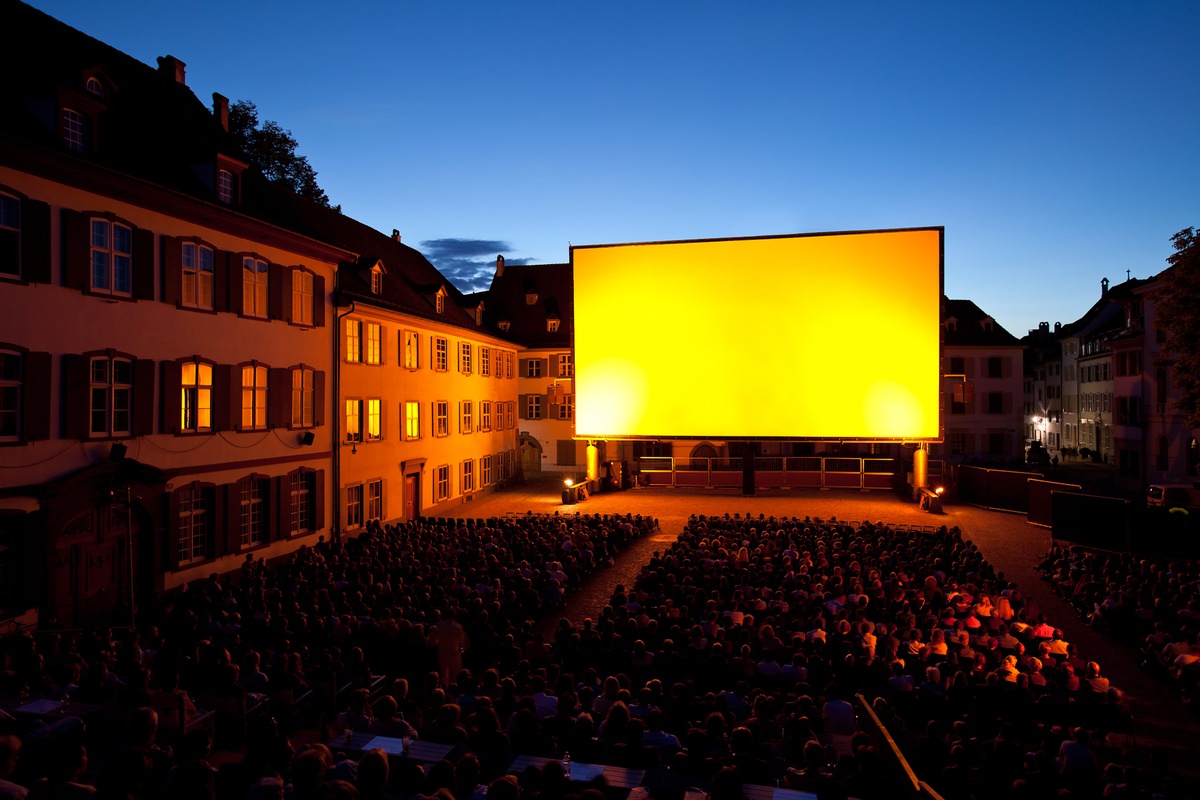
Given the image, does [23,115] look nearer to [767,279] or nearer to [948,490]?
[767,279]

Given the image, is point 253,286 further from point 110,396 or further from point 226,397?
point 110,396

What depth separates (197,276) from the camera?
16406 millimetres

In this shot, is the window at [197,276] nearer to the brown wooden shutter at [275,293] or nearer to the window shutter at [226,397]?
the window shutter at [226,397]

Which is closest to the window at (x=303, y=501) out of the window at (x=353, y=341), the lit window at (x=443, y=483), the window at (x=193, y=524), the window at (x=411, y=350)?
the window at (x=193, y=524)

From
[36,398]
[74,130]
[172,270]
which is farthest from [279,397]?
[74,130]

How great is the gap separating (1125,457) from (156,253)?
43.3 m

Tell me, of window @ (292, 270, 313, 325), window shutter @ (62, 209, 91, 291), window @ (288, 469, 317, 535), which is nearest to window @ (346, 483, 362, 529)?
window @ (288, 469, 317, 535)

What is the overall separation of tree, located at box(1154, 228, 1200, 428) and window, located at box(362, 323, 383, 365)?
1056 inches

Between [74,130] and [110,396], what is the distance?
5070 millimetres

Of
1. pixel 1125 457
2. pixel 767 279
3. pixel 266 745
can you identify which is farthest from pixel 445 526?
pixel 1125 457

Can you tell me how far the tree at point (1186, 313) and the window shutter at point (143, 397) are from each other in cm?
3027

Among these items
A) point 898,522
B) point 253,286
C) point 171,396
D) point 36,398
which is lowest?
point 898,522

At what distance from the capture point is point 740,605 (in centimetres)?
1215

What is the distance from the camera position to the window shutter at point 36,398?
12445mm
